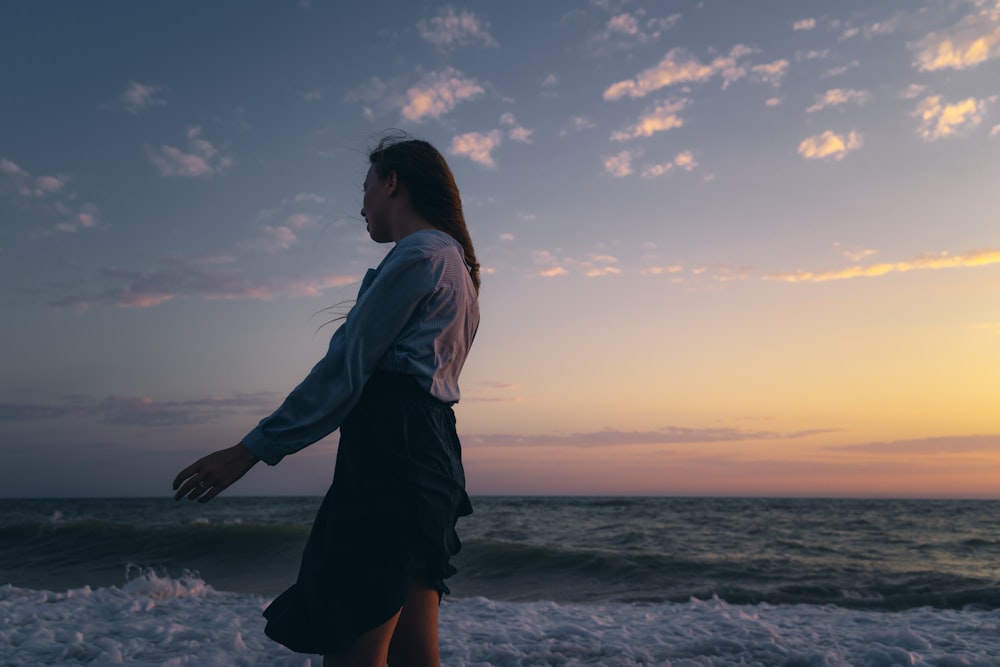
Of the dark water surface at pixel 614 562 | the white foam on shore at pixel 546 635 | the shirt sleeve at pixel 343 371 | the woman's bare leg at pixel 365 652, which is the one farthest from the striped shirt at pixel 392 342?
the dark water surface at pixel 614 562

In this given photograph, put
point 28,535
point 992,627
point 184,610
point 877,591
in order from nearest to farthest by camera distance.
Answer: point 992,627, point 184,610, point 877,591, point 28,535

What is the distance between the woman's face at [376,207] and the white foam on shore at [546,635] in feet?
10.4

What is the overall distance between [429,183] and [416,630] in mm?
1155

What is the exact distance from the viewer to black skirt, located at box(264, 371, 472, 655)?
1509mm

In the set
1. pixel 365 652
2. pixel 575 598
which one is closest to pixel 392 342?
pixel 365 652

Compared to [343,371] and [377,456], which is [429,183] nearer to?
[343,371]

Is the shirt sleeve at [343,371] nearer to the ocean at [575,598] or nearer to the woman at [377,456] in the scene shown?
the woman at [377,456]

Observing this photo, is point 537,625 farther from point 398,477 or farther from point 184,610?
point 398,477

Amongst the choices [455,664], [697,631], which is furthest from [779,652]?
[455,664]

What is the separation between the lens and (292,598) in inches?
63.8

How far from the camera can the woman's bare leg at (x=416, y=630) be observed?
1.73 metres

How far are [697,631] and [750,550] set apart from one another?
26.0 feet

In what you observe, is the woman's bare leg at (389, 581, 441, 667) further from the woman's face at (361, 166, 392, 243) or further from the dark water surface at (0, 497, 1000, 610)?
the dark water surface at (0, 497, 1000, 610)

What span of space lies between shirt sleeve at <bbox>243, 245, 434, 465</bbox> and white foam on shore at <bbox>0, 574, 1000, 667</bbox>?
317 centimetres
